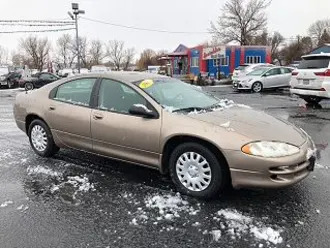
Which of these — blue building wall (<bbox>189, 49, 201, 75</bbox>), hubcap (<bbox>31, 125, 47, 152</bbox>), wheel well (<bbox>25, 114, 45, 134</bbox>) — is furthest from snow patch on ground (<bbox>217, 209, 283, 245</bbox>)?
blue building wall (<bbox>189, 49, 201, 75</bbox>)

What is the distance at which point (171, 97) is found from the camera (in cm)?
500

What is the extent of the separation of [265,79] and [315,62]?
1020 cm

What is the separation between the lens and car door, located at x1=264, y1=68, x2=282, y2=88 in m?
22.1

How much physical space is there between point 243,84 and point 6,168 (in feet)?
60.4

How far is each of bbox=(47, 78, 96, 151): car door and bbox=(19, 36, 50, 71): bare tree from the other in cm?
7689

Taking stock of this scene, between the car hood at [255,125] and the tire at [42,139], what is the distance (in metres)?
2.52

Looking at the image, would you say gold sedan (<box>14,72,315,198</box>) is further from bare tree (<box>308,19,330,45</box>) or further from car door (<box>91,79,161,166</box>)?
bare tree (<box>308,19,330,45</box>)

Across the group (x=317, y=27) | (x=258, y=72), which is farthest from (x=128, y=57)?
(x=258, y=72)

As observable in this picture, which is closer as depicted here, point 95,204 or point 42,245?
point 42,245

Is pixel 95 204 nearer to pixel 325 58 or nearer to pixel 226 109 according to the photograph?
pixel 226 109

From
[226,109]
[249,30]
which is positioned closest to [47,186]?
[226,109]

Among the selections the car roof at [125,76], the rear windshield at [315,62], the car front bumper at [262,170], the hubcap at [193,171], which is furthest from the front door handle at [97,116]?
the rear windshield at [315,62]

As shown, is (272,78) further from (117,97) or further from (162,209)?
(162,209)

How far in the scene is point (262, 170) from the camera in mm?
3945
